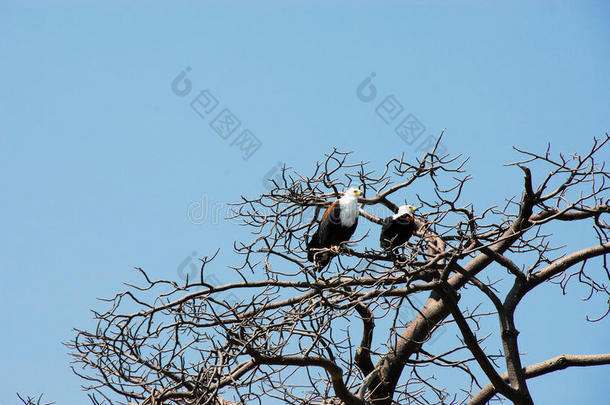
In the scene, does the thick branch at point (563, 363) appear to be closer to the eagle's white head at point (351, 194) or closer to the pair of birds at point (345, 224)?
the pair of birds at point (345, 224)

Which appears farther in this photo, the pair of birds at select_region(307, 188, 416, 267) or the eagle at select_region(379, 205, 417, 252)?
the eagle at select_region(379, 205, 417, 252)

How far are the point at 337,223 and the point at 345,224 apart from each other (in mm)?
64

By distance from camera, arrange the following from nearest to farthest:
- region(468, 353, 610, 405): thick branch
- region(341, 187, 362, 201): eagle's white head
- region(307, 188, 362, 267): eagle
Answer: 1. region(468, 353, 610, 405): thick branch
2. region(307, 188, 362, 267): eagle
3. region(341, 187, 362, 201): eagle's white head

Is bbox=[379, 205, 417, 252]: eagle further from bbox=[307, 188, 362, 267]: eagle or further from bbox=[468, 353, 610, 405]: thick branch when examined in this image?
bbox=[468, 353, 610, 405]: thick branch

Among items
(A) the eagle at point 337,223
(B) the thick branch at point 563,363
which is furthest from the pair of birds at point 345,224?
(B) the thick branch at point 563,363

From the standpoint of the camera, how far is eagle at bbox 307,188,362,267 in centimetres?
491

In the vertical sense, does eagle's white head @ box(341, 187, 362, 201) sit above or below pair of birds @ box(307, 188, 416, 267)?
above

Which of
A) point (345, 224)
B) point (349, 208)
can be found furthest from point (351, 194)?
point (345, 224)

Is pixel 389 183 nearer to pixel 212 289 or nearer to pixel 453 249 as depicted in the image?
pixel 453 249

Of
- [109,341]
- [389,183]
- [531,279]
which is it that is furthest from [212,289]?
[531,279]

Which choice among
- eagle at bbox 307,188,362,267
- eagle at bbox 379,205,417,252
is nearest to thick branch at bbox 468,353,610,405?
eagle at bbox 379,205,417,252

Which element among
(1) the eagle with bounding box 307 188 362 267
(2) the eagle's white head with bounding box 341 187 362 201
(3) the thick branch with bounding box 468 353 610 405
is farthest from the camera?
(2) the eagle's white head with bounding box 341 187 362 201

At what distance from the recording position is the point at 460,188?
3840 mm

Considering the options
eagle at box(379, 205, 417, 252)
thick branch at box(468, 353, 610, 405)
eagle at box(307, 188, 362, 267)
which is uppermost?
eagle at box(307, 188, 362, 267)
